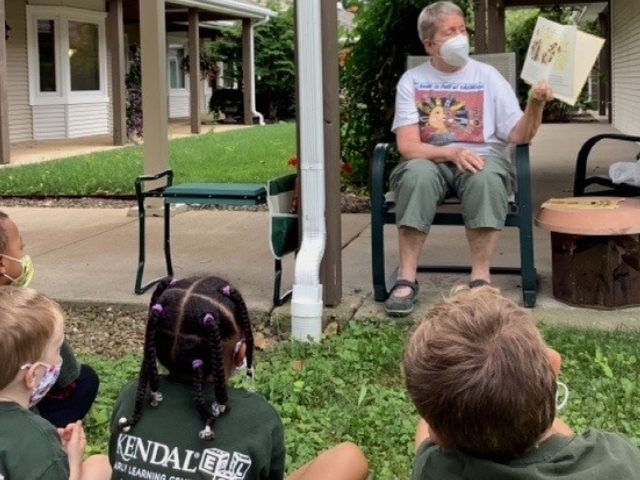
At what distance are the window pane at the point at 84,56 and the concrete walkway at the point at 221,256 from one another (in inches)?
411

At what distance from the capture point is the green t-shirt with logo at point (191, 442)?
187 centimetres

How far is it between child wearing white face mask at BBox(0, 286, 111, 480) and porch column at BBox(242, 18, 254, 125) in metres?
19.3

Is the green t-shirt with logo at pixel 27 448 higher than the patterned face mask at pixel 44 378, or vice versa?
the patterned face mask at pixel 44 378

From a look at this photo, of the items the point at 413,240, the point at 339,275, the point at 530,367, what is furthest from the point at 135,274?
the point at 530,367

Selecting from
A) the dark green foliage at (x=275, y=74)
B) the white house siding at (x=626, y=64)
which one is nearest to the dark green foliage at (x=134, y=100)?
the dark green foliage at (x=275, y=74)

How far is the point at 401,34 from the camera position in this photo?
7.03m

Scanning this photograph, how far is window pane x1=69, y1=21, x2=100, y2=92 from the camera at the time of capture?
17.8 meters

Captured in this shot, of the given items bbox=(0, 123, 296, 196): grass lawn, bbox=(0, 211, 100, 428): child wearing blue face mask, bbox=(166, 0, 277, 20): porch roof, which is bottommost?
bbox=(0, 211, 100, 428): child wearing blue face mask

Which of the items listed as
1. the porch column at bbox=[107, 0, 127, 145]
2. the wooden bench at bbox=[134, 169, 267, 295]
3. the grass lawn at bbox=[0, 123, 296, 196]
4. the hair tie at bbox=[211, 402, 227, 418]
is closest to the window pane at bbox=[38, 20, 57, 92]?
the porch column at bbox=[107, 0, 127, 145]

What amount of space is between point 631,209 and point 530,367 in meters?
2.92

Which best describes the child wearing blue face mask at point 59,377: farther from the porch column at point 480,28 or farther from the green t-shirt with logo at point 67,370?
the porch column at point 480,28

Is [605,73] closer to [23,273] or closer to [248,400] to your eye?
[23,273]

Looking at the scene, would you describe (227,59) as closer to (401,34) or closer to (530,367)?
(401,34)

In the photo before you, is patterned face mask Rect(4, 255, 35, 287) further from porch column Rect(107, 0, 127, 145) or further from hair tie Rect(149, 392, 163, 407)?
porch column Rect(107, 0, 127, 145)
